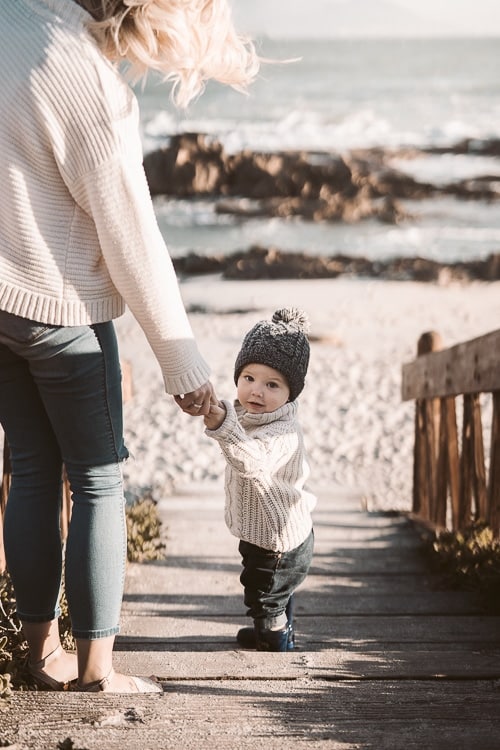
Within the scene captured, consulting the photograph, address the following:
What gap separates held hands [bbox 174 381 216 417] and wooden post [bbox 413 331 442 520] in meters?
3.20

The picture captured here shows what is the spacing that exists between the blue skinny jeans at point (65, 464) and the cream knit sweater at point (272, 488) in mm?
589

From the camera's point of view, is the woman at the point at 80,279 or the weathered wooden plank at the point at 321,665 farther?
the weathered wooden plank at the point at 321,665

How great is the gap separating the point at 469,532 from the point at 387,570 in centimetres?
43

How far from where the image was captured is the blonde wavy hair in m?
2.07

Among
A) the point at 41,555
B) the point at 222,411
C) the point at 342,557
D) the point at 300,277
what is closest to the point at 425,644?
the point at 222,411

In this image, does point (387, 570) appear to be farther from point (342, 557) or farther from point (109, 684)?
point (109, 684)

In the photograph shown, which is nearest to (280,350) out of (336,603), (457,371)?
(336,603)

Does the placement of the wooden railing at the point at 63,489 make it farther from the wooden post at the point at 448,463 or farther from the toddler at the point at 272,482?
the wooden post at the point at 448,463

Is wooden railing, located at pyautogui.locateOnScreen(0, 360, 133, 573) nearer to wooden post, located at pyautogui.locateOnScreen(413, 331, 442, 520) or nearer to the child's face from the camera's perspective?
the child's face

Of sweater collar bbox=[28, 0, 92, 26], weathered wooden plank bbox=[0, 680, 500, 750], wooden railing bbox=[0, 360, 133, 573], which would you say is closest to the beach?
wooden railing bbox=[0, 360, 133, 573]

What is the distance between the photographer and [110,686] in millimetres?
2303

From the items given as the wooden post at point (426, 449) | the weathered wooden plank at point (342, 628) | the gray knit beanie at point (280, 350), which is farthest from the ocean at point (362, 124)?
the gray knit beanie at point (280, 350)

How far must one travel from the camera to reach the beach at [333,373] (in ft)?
32.3

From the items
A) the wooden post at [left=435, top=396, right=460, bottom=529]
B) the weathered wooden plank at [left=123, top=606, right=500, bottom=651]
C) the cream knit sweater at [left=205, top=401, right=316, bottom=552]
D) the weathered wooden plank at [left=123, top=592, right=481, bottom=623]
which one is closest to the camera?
the cream knit sweater at [left=205, top=401, right=316, bottom=552]
